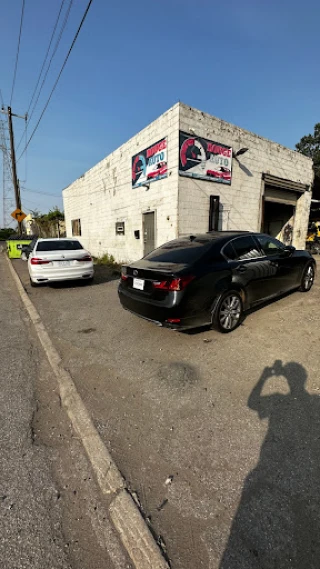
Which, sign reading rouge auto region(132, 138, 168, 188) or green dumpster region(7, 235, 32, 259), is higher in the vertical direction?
sign reading rouge auto region(132, 138, 168, 188)

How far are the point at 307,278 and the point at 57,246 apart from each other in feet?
22.4

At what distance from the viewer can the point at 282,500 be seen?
1557mm

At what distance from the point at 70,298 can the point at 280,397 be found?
5.29 meters

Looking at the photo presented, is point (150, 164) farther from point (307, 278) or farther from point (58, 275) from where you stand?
point (307, 278)

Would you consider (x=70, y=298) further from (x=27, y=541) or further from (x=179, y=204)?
(x=27, y=541)

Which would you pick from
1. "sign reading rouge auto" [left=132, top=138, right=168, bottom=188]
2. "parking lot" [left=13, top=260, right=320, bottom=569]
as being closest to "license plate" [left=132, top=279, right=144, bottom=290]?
"parking lot" [left=13, top=260, right=320, bottom=569]

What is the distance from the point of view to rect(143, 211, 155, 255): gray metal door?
9.49m

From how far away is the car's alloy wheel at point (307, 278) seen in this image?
19.1 ft

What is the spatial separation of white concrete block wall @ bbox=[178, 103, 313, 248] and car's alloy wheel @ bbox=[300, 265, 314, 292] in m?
3.83

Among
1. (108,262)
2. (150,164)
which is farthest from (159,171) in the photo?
(108,262)

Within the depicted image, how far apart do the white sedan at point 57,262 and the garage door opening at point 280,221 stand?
1063cm

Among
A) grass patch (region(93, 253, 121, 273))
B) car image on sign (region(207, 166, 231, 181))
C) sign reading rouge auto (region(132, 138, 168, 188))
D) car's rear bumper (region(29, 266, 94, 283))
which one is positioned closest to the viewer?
car's rear bumper (region(29, 266, 94, 283))

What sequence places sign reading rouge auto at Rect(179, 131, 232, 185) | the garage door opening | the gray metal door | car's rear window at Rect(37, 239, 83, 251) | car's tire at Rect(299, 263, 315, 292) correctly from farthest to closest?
the garage door opening
the gray metal door
sign reading rouge auto at Rect(179, 131, 232, 185)
car's rear window at Rect(37, 239, 83, 251)
car's tire at Rect(299, 263, 315, 292)

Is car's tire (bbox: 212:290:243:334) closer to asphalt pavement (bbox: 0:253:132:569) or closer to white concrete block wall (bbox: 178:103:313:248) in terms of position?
asphalt pavement (bbox: 0:253:132:569)
